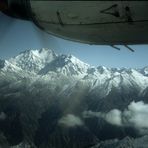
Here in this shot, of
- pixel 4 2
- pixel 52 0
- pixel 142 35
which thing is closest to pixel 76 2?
pixel 52 0

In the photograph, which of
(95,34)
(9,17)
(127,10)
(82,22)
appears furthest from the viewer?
(9,17)

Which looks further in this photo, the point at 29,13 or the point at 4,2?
the point at 4,2

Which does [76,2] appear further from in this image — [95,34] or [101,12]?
Result: [95,34]

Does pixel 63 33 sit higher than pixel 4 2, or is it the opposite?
pixel 4 2

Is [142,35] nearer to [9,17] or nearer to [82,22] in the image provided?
[82,22]

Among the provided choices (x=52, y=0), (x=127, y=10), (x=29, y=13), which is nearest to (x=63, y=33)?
(x=29, y=13)

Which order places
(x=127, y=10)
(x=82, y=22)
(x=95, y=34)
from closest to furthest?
(x=127, y=10) < (x=82, y=22) < (x=95, y=34)

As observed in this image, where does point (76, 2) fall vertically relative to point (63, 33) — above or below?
above

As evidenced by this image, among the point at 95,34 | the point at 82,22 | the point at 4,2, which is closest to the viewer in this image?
the point at 82,22

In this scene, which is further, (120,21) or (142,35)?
(142,35)
